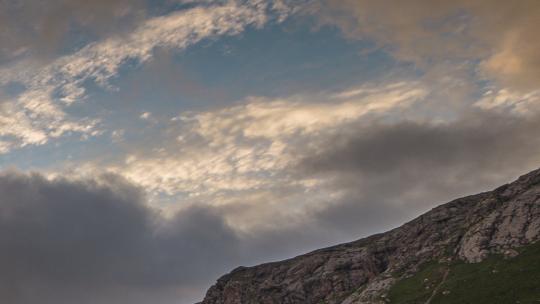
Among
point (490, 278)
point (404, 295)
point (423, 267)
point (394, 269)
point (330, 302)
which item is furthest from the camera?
point (330, 302)

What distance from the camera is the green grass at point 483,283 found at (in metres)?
130

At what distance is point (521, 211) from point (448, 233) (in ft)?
104

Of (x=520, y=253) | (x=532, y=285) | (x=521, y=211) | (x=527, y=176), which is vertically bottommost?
(x=532, y=285)

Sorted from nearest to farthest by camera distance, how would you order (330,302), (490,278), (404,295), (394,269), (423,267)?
(490,278) < (404,295) < (423,267) < (394,269) < (330,302)

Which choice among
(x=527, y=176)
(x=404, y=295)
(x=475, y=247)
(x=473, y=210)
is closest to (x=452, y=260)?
(x=475, y=247)

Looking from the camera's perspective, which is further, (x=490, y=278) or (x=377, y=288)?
(x=377, y=288)

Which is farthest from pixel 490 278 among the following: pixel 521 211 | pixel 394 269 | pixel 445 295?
pixel 394 269

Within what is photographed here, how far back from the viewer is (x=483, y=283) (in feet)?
470

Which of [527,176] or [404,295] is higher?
[527,176]

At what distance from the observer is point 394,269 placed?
616ft

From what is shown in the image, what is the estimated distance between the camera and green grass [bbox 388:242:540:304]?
12975 centimetres

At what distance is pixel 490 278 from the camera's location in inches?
5679

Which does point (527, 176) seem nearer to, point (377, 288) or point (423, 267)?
point (423, 267)

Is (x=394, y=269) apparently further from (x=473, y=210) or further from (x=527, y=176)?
(x=527, y=176)
